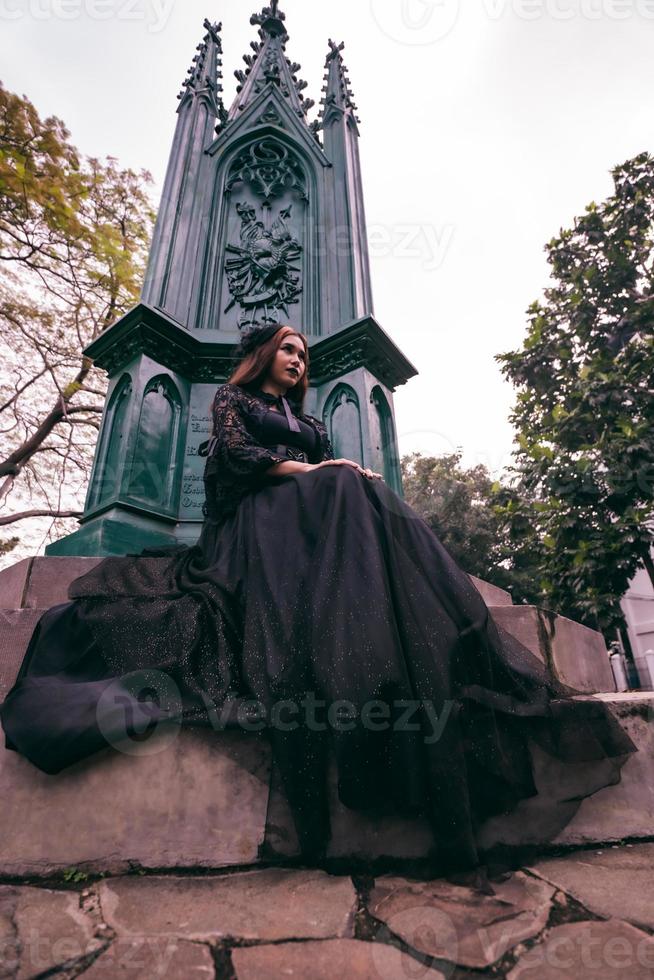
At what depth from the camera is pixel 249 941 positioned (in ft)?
2.92

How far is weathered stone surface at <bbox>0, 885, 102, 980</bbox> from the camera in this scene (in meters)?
0.81

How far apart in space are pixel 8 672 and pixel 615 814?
1.97m

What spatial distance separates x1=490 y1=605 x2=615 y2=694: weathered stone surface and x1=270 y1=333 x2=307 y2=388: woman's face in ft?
5.24

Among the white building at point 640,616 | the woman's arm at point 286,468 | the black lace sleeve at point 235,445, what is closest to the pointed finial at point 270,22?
the black lace sleeve at point 235,445

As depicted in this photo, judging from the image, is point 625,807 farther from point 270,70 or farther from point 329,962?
point 270,70

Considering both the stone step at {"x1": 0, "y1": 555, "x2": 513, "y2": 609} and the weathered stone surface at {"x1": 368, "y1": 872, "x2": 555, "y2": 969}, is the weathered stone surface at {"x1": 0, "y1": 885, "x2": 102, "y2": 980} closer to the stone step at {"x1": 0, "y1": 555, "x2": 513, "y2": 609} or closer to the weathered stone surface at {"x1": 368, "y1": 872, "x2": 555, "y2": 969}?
the weathered stone surface at {"x1": 368, "y1": 872, "x2": 555, "y2": 969}

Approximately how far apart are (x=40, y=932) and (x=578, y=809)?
1320 millimetres

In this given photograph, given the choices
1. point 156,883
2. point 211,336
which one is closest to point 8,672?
point 156,883

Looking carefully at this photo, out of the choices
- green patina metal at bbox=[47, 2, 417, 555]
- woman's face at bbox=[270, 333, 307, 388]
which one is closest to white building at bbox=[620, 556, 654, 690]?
green patina metal at bbox=[47, 2, 417, 555]

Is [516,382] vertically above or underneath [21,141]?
underneath

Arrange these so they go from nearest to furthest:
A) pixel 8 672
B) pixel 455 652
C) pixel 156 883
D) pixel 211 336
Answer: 1. pixel 156 883
2. pixel 455 652
3. pixel 8 672
4. pixel 211 336

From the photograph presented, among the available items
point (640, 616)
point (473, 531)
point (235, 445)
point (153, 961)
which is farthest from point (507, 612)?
point (640, 616)

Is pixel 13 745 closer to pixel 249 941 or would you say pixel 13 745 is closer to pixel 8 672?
pixel 8 672

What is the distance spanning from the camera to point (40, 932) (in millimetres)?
904
